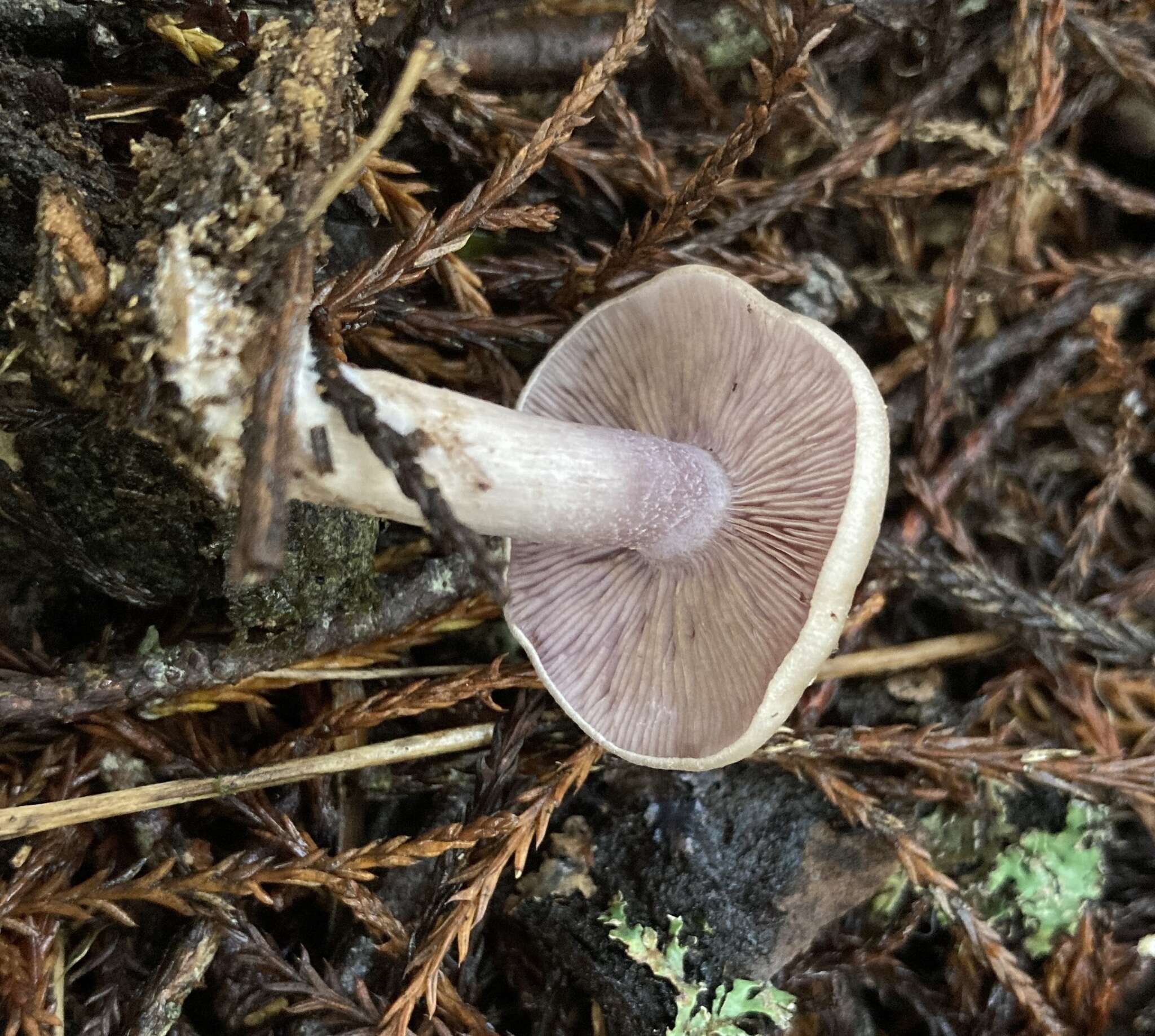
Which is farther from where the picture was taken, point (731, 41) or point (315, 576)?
point (731, 41)

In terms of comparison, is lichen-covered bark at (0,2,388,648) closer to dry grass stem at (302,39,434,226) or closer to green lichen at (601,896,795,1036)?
dry grass stem at (302,39,434,226)

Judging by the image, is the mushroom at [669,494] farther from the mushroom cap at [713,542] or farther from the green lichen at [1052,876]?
the green lichen at [1052,876]

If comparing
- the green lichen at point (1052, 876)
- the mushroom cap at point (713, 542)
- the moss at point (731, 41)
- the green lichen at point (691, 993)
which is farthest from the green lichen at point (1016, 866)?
the moss at point (731, 41)

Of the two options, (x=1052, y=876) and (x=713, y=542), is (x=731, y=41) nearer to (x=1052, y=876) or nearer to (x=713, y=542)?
(x=713, y=542)

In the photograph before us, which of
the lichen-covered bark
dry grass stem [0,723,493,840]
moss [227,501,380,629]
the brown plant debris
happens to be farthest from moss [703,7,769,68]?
dry grass stem [0,723,493,840]

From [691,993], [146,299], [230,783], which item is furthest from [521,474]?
[691,993]

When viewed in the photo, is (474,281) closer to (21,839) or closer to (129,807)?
(129,807)

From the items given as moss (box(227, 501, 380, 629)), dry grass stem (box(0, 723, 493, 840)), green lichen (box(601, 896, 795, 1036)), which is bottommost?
green lichen (box(601, 896, 795, 1036))
